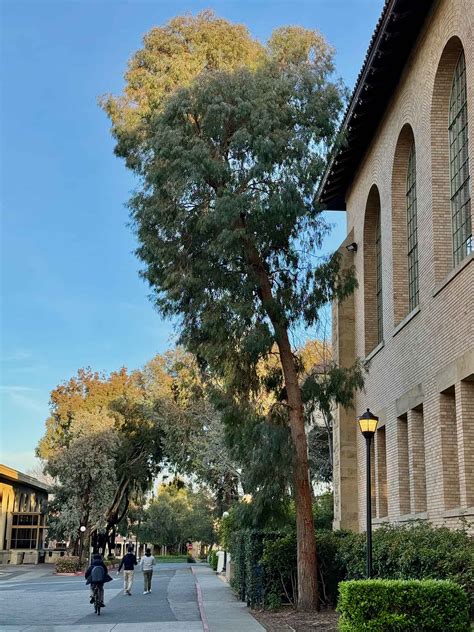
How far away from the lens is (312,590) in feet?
59.2

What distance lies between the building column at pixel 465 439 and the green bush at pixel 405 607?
4397 mm

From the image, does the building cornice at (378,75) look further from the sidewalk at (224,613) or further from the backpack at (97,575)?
the backpack at (97,575)

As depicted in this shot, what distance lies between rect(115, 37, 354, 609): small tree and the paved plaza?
8.28ft

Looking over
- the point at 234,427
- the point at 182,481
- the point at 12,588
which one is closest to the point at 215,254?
the point at 234,427

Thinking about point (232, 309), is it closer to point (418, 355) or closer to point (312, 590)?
point (418, 355)

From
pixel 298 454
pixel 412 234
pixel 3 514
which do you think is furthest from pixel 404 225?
pixel 3 514

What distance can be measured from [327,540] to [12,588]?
57.5 ft

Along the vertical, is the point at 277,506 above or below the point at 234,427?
below

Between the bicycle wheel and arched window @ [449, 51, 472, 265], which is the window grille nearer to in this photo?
arched window @ [449, 51, 472, 265]

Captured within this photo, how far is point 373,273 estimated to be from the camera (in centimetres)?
2369

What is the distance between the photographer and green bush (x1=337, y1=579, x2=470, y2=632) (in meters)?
9.80

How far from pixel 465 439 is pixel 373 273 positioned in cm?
989

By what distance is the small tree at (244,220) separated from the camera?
709 inches

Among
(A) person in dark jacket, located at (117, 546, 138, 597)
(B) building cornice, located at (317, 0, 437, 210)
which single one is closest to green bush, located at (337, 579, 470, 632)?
(B) building cornice, located at (317, 0, 437, 210)
